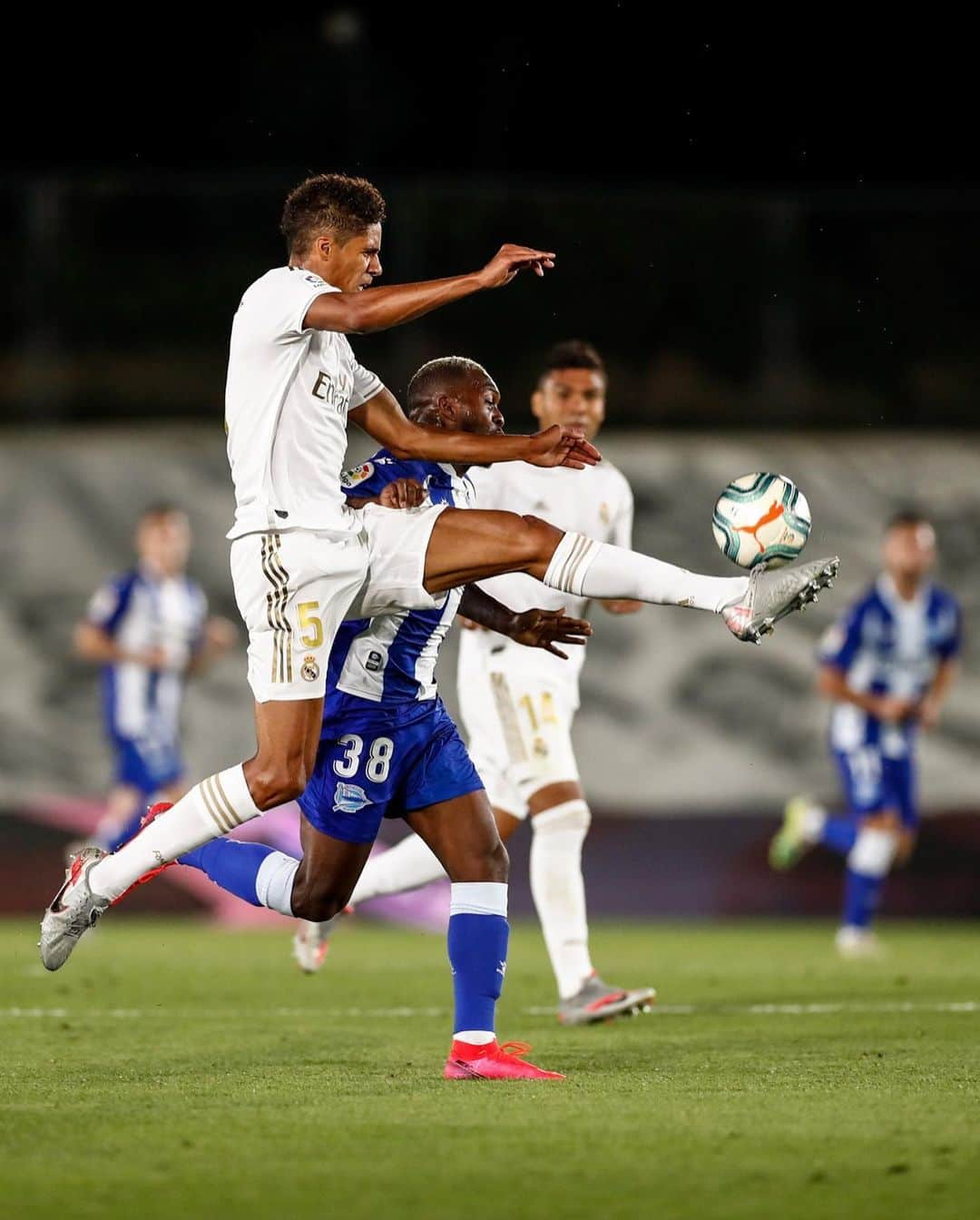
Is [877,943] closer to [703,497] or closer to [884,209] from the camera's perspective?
[703,497]

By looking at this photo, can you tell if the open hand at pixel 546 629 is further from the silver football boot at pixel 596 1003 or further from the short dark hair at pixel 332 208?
the silver football boot at pixel 596 1003

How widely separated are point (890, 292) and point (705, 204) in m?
1.48

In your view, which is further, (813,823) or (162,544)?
(162,544)

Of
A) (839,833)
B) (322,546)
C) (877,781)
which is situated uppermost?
(322,546)

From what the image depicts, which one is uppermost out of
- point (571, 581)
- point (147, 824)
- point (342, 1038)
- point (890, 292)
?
point (890, 292)

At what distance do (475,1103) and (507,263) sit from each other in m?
2.23

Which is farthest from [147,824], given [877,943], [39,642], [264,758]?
[39,642]

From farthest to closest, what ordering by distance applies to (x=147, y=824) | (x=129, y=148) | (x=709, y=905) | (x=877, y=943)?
(x=129, y=148) < (x=709, y=905) < (x=877, y=943) < (x=147, y=824)

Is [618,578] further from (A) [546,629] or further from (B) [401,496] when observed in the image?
(B) [401,496]

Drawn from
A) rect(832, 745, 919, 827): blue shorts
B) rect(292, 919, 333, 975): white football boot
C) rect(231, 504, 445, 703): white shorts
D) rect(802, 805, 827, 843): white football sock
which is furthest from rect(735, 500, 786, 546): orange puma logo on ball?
rect(802, 805, 827, 843): white football sock

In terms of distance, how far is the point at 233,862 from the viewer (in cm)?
656

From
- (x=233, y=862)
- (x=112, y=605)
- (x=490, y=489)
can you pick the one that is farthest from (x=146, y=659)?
(x=233, y=862)

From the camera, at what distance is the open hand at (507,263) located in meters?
5.62

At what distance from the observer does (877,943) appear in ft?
41.1
